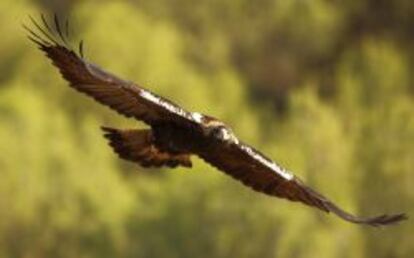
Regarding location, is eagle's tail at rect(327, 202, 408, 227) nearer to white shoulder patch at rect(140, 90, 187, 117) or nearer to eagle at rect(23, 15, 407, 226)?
eagle at rect(23, 15, 407, 226)

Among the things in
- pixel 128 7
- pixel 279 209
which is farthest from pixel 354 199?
pixel 128 7

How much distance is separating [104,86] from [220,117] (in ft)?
86.8

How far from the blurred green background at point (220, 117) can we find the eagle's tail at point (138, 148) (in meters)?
15.3

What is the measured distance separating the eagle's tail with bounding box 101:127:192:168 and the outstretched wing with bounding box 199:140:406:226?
27 centimetres

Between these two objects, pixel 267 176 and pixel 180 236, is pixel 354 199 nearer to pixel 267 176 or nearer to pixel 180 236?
pixel 180 236

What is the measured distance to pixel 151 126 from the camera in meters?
12.4

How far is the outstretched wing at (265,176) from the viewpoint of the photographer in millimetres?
12438

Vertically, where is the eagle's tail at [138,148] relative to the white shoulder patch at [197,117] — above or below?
below

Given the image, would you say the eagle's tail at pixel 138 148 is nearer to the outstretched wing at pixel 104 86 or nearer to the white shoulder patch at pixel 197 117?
the outstretched wing at pixel 104 86

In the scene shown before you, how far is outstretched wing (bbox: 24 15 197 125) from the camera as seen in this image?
12.1m

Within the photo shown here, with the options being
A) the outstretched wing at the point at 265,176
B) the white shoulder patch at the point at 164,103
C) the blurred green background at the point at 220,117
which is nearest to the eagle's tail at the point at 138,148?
the outstretched wing at the point at 265,176

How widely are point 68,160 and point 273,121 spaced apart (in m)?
11.6

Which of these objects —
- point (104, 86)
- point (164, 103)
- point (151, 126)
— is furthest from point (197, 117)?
point (104, 86)

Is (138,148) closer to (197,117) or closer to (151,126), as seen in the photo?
(151,126)
